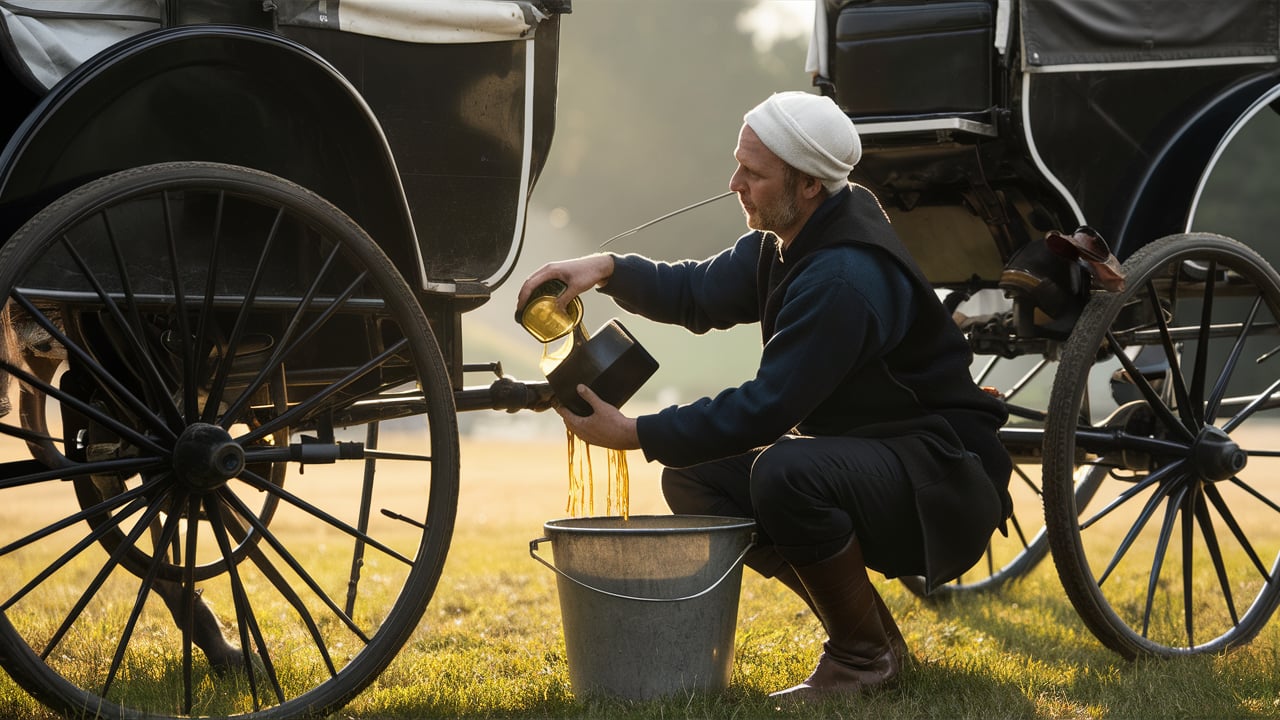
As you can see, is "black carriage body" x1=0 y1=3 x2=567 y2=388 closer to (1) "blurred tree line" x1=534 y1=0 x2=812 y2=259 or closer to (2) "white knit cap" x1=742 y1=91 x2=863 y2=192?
(2) "white knit cap" x1=742 y1=91 x2=863 y2=192

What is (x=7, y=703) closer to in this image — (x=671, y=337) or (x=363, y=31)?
(x=363, y=31)

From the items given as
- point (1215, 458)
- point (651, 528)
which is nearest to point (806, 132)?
point (651, 528)

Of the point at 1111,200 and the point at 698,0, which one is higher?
the point at 698,0

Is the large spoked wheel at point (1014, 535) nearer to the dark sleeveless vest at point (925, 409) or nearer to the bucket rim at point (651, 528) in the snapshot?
the dark sleeveless vest at point (925, 409)

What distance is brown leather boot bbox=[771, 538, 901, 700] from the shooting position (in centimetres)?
294

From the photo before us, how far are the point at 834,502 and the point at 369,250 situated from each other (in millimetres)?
1122

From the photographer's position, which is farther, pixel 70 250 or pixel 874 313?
pixel 874 313

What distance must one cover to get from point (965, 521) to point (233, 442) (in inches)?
63.1

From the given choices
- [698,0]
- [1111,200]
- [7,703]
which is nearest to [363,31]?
[7,703]

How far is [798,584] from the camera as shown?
3309 millimetres

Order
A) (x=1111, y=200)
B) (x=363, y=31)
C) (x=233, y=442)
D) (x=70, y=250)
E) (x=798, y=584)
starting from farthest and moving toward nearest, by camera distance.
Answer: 1. (x=1111, y=200)
2. (x=798, y=584)
3. (x=363, y=31)
4. (x=233, y=442)
5. (x=70, y=250)

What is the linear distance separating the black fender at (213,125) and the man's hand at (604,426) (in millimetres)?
483

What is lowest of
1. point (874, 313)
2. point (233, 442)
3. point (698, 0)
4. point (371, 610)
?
point (371, 610)

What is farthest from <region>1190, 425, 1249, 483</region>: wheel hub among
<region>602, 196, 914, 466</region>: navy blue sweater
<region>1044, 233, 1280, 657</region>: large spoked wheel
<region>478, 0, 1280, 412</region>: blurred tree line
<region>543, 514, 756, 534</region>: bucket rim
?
<region>478, 0, 1280, 412</region>: blurred tree line
